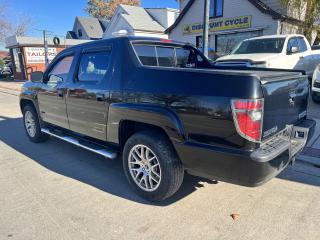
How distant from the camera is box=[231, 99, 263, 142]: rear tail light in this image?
2.41 m

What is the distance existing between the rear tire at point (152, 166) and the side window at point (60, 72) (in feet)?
6.17

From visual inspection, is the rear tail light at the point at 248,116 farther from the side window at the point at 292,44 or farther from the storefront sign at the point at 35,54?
the storefront sign at the point at 35,54

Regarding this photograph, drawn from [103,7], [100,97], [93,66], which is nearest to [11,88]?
[93,66]

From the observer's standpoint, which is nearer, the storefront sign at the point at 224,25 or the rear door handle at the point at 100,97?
the rear door handle at the point at 100,97

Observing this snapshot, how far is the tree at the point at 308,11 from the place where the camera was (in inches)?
541

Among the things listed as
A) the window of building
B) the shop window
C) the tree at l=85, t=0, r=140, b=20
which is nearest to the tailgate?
the window of building

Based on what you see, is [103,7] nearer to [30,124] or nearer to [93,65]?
[30,124]

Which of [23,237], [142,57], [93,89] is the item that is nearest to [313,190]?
[142,57]

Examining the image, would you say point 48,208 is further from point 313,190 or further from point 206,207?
point 313,190

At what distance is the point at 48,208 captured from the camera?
10.7ft

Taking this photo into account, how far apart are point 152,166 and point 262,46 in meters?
7.16

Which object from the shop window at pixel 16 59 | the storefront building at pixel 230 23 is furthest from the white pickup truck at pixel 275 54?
the shop window at pixel 16 59

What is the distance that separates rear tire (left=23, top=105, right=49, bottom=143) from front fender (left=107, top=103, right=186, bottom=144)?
2563 millimetres

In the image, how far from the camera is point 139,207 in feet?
10.6
